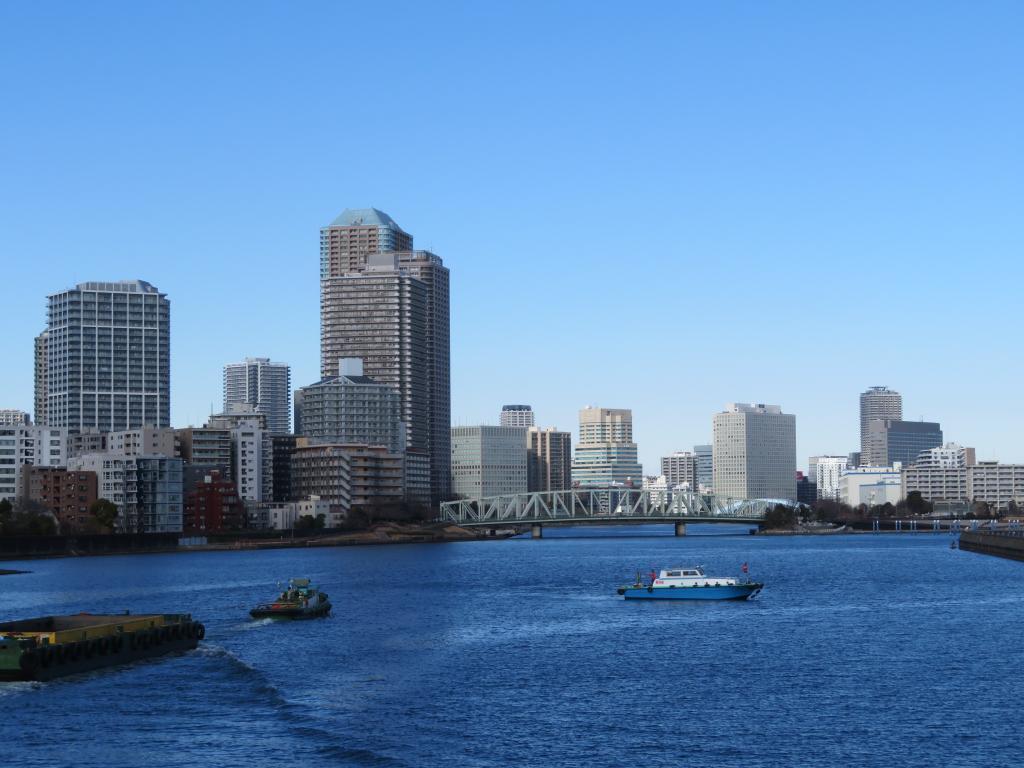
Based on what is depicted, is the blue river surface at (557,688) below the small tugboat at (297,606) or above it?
below

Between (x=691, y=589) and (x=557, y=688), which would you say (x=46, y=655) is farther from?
(x=691, y=589)

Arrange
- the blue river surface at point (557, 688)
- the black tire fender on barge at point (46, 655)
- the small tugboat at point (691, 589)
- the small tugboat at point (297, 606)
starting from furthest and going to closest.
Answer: the small tugboat at point (691, 589) → the small tugboat at point (297, 606) → the black tire fender on barge at point (46, 655) → the blue river surface at point (557, 688)

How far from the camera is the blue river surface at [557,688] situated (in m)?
48.8

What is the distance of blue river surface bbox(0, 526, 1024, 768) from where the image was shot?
48844 millimetres

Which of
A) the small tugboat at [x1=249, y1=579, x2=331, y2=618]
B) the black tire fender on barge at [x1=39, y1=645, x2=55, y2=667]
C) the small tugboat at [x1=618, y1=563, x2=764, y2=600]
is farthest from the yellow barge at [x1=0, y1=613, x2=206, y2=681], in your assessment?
the small tugboat at [x1=618, y1=563, x2=764, y2=600]

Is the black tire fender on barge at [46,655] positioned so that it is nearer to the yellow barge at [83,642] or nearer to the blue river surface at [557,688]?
the yellow barge at [83,642]

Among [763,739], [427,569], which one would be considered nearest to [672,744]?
[763,739]

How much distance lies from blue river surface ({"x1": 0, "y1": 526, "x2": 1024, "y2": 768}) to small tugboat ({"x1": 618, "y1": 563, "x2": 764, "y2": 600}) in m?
2.17

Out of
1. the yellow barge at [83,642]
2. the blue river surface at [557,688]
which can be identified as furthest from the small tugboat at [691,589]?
the yellow barge at [83,642]

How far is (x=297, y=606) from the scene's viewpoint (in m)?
95.9

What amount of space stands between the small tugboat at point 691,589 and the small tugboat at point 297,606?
2582 centimetres

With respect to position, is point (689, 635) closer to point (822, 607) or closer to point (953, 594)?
point (822, 607)

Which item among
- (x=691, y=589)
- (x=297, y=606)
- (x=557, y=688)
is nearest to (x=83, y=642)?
(x=557, y=688)

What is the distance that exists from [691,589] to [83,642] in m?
55.5
